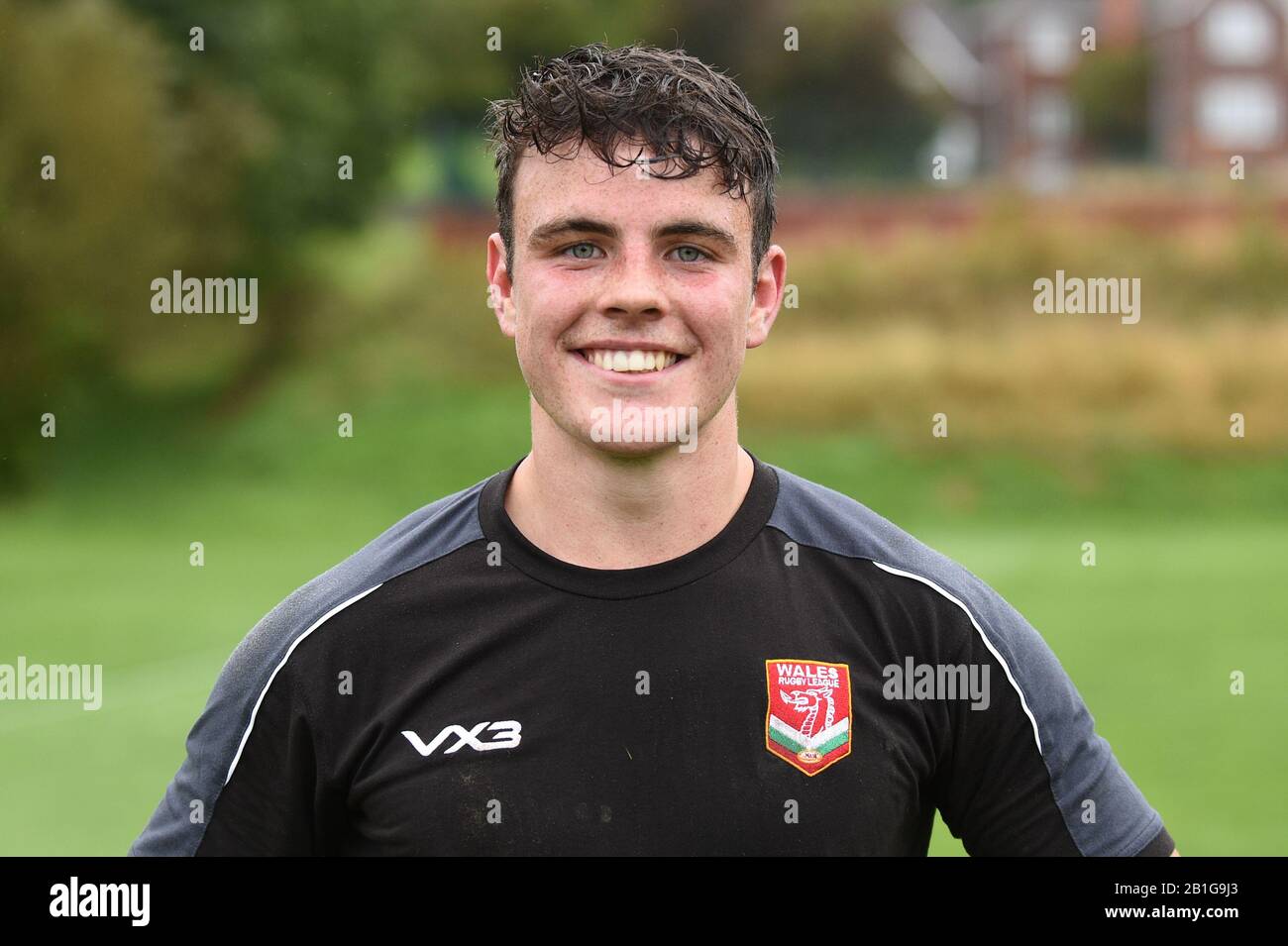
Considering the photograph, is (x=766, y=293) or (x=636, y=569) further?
(x=766, y=293)

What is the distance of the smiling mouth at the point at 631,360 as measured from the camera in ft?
10.0

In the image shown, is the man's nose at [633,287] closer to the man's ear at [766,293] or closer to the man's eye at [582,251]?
the man's eye at [582,251]

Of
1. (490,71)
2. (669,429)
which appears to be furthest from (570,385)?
(490,71)

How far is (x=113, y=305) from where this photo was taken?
25.9 m

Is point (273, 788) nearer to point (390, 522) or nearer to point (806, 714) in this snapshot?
point (806, 714)

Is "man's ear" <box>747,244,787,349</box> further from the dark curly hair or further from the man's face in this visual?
the man's face

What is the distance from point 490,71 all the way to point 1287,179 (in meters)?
18.8

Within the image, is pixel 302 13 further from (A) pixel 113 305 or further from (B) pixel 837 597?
(B) pixel 837 597

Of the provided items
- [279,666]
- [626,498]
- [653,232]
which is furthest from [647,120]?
[279,666]

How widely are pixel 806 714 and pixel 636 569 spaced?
42cm

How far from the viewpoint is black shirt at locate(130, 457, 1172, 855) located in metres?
3.09

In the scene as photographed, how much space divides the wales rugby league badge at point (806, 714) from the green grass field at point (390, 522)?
22.6ft

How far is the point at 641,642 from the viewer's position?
3.14 metres
